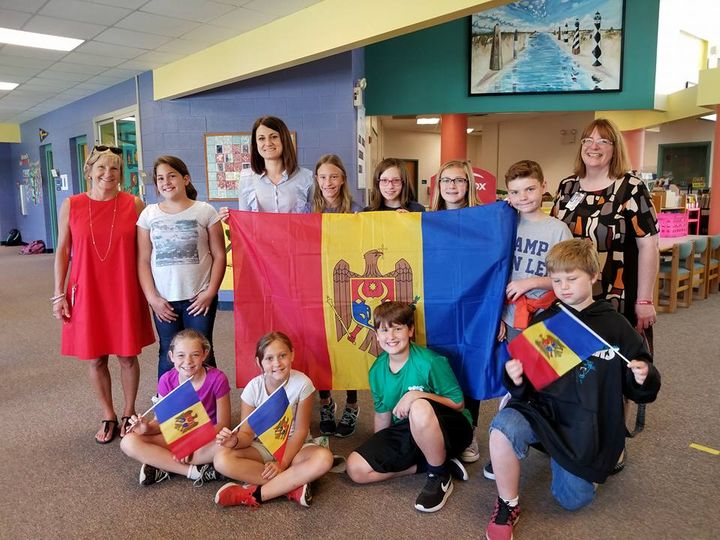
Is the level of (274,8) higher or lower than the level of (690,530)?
higher

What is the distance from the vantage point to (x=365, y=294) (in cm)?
244

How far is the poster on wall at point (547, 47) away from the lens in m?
6.56

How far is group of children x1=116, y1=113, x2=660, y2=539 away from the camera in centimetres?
190

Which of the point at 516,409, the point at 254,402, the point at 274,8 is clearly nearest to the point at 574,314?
the point at 516,409

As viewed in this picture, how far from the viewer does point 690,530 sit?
1908 millimetres

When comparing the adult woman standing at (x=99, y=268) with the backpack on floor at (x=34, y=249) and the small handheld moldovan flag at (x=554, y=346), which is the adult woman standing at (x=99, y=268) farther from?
the backpack on floor at (x=34, y=249)

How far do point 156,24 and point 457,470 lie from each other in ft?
14.2

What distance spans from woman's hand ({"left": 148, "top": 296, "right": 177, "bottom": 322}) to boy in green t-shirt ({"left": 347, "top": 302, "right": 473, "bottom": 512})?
0.98 meters

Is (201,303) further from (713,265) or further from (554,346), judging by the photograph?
(713,265)

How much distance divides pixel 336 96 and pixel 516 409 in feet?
13.2

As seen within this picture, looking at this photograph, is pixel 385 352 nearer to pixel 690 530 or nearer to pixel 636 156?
pixel 690 530

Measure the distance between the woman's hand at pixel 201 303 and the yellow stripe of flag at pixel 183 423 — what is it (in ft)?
1.72

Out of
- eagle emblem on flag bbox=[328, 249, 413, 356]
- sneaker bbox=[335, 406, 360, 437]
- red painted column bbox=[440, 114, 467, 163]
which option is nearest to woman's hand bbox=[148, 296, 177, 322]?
eagle emblem on flag bbox=[328, 249, 413, 356]

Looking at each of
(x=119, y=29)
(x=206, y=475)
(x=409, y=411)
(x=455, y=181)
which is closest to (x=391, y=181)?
(x=455, y=181)
